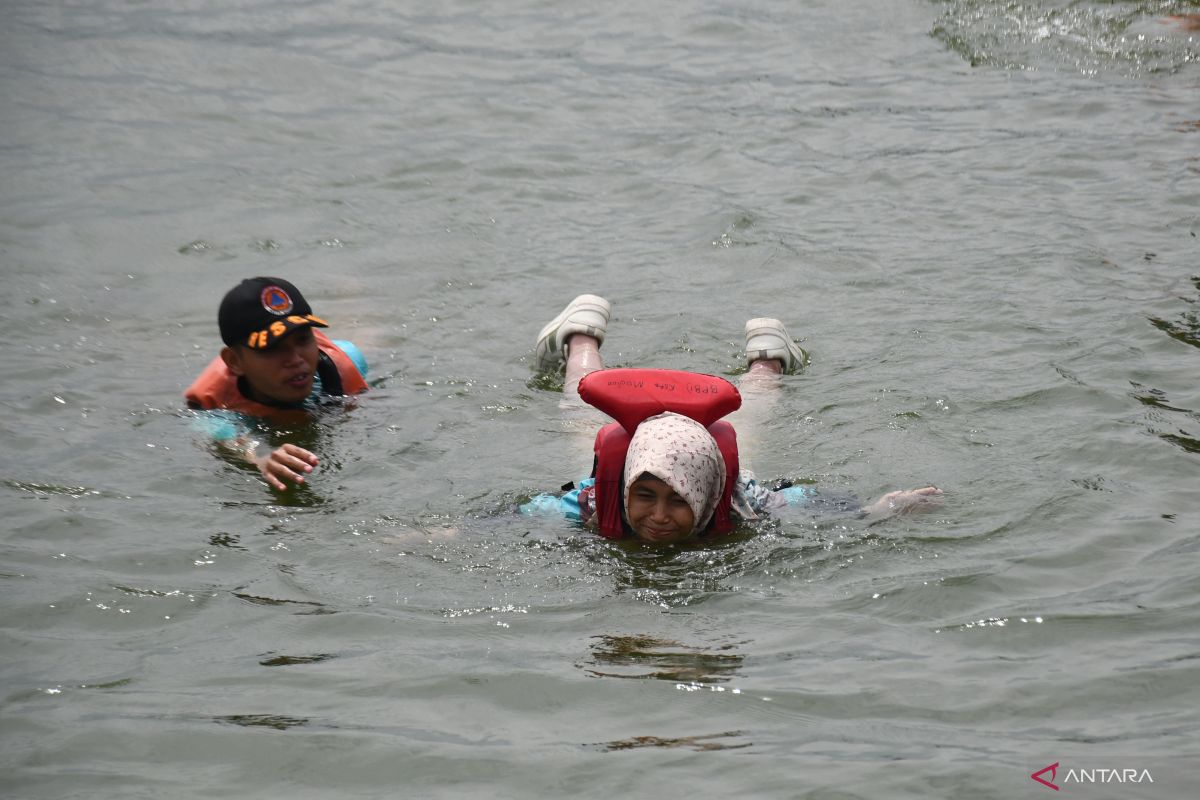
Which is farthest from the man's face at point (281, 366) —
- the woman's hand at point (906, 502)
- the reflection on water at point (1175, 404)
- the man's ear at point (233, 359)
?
the reflection on water at point (1175, 404)

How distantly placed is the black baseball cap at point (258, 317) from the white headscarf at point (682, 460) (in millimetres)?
2231

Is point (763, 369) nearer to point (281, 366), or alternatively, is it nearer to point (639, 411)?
point (639, 411)

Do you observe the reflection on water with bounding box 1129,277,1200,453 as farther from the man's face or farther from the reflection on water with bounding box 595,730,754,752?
the man's face

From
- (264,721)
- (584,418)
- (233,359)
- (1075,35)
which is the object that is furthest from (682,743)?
(1075,35)

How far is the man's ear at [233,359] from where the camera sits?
24.0 ft

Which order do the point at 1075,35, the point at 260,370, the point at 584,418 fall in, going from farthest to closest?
the point at 1075,35 → the point at 584,418 → the point at 260,370

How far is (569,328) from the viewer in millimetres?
8094

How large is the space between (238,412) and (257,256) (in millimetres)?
3106

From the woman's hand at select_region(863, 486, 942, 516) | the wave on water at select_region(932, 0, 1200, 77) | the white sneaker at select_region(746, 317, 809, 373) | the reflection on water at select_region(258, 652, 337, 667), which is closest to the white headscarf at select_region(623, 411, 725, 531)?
the woman's hand at select_region(863, 486, 942, 516)

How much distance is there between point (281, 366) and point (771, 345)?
2817 millimetres

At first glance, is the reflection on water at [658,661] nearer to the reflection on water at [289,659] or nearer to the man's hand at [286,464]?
the reflection on water at [289,659]

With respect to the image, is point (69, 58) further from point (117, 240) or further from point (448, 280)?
point (448, 280)

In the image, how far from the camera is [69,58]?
14.4m

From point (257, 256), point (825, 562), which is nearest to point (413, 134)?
point (257, 256)
